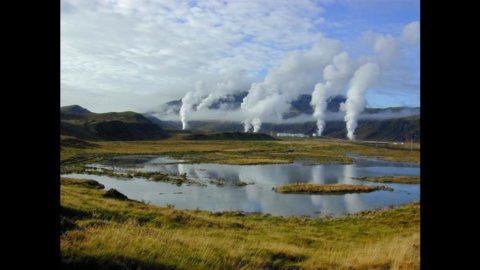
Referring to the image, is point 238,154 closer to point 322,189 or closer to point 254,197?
point 322,189

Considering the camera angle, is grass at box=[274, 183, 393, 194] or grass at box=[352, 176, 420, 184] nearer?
grass at box=[274, 183, 393, 194]

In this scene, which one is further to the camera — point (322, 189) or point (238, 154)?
point (238, 154)

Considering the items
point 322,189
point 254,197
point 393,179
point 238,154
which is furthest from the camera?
point 238,154

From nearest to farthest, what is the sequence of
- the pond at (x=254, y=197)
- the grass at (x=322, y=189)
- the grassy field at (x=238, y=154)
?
the pond at (x=254, y=197), the grass at (x=322, y=189), the grassy field at (x=238, y=154)

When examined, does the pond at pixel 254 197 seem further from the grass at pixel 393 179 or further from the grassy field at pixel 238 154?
the grassy field at pixel 238 154

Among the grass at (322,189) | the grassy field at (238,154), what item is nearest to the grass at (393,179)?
the grass at (322,189)

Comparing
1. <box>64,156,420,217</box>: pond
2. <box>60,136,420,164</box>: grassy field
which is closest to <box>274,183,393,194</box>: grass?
<box>64,156,420,217</box>: pond

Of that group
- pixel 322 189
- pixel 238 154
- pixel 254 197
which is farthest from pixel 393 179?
pixel 238 154

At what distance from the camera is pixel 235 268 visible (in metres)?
10.2

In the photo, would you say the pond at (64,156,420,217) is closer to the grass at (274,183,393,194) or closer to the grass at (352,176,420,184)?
the grass at (274,183,393,194)

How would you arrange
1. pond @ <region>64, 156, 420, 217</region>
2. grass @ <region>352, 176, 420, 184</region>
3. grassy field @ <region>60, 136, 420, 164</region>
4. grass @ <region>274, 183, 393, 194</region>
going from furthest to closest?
grassy field @ <region>60, 136, 420, 164</region>
grass @ <region>352, 176, 420, 184</region>
grass @ <region>274, 183, 393, 194</region>
pond @ <region>64, 156, 420, 217</region>
